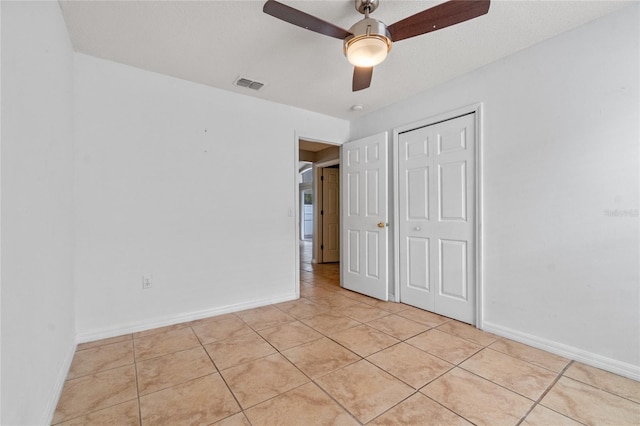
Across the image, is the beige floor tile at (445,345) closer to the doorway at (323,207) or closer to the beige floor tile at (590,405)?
the beige floor tile at (590,405)

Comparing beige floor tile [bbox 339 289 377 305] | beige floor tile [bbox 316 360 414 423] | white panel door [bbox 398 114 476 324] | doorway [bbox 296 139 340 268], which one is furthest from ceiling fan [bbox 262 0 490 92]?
doorway [bbox 296 139 340 268]

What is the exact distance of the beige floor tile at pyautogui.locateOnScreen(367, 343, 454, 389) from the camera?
1.87 metres

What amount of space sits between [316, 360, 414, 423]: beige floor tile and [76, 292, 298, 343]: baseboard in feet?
5.18

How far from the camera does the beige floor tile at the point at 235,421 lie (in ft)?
4.78

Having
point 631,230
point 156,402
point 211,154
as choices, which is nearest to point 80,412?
point 156,402

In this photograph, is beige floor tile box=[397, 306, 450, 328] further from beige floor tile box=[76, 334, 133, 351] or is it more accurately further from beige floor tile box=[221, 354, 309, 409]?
beige floor tile box=[76, 334, 133, 351]

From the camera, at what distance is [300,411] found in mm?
1556

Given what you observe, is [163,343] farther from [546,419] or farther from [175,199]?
[546,419]

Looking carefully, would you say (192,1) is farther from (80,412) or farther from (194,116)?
(80,412)

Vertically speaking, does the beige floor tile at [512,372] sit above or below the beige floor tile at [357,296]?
above

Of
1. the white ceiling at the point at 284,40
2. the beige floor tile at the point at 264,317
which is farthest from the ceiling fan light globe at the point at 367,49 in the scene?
the beige floor tile at the point at 264,317

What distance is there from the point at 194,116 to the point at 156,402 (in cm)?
246

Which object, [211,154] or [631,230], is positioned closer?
[631,230]

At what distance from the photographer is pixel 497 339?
2432mm
